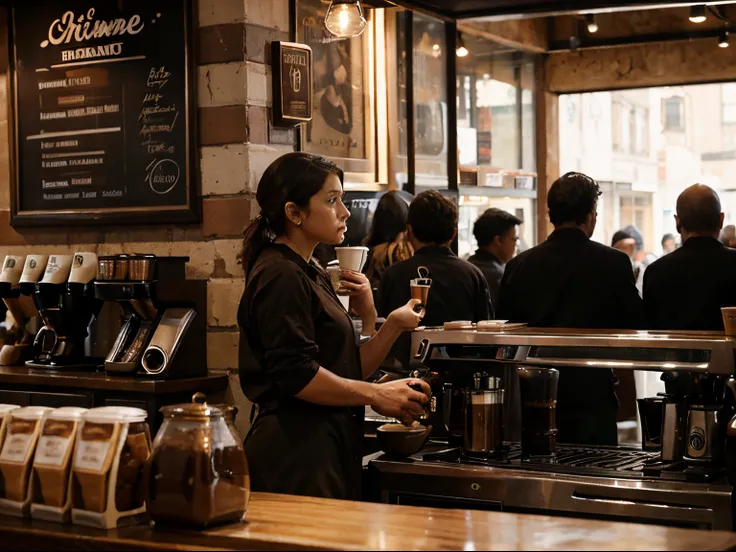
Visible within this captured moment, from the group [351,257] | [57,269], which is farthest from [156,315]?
[351,257]

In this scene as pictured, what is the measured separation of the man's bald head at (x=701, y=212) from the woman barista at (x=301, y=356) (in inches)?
73.3

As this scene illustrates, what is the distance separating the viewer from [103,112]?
469 centimetres

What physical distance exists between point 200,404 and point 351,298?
142 centimetres

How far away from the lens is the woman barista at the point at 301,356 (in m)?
2.77

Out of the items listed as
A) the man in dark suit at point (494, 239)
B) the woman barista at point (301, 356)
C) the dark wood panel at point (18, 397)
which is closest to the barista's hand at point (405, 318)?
the woman barista at point (301, 356)

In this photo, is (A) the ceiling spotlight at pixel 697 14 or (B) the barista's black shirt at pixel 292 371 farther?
(A) the ceiling spotlight at pixel 697 14

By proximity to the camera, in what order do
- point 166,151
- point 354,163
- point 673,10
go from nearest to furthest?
point 166,151 < point 354,163 < point 673,10

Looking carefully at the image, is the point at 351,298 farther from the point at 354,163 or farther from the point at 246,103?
the point at 354,163

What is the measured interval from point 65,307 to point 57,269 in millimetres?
167

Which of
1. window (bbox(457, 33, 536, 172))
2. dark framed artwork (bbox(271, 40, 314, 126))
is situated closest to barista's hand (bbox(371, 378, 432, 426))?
dark framed artwork (bbox(271, 40, 314, 126))

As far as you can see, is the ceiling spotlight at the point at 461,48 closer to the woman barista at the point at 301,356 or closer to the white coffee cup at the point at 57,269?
the white coffee cup at the point at 57,269

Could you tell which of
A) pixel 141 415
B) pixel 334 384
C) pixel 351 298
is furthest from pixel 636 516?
pixel 141 415

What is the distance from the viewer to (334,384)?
2.78 meters

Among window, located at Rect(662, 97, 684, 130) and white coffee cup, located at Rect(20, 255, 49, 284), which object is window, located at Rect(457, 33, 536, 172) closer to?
white coffee cup, located at Rect(20, 255, 49, 284)
